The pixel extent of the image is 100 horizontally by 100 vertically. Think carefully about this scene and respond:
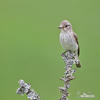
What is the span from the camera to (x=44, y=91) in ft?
20.2

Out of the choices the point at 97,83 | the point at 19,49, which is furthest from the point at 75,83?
the point at 19,49

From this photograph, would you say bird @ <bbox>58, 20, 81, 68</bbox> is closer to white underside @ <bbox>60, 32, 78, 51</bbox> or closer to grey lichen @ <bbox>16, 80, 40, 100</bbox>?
white underside @ <bbox>60, 32, 78, 51</bbox>

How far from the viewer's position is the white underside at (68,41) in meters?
3.90

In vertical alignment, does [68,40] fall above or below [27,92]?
above

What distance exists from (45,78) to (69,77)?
5106 mm

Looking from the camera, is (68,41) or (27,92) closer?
(27,92)

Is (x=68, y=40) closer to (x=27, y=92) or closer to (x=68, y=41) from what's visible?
(x=68, y=41)

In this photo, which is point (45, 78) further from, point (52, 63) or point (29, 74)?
point (52, 63)

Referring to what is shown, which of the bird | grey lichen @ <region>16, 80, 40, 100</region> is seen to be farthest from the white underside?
grey lichen @ <region>16, 80, 40, 100</region>

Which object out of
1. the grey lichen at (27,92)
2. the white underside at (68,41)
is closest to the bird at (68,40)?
the white underside at (68,41)

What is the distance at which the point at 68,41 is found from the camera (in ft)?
13.5

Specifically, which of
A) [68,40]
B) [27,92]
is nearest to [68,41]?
[68,40]

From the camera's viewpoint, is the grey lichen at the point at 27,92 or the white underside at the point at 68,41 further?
the white underside at the point at 68,41

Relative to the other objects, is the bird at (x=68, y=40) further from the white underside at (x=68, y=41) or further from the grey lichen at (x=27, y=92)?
the grey lichen at (x=27, y=92)
